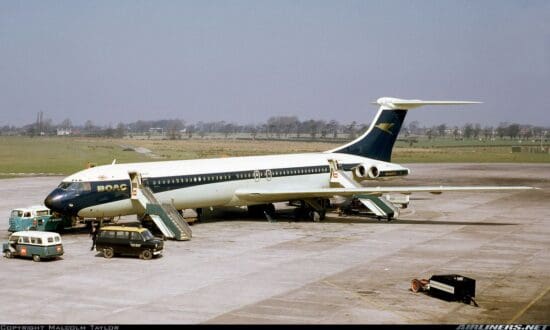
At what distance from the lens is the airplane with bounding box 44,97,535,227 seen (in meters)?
42.2

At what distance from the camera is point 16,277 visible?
30.9m

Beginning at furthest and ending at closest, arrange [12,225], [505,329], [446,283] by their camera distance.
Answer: [12,225] < [446,283] < [505,329]

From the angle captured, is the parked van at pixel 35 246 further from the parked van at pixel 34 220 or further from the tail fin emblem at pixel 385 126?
the tail fin emblem at pixel 385 126

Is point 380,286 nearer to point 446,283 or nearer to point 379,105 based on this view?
point 446,283

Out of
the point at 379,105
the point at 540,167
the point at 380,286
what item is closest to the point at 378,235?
the point at 380,286

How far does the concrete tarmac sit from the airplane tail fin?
313 inches

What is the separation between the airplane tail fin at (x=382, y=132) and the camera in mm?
57875

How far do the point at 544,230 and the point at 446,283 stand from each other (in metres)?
21.5

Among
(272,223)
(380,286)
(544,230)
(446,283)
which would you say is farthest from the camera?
(272,223)

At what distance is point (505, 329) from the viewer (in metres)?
22.6

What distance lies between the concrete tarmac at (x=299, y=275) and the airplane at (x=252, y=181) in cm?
181

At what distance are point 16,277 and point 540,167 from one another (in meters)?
94.3

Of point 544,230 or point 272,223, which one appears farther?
point 272,223

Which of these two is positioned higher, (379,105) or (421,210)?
(379,105)
